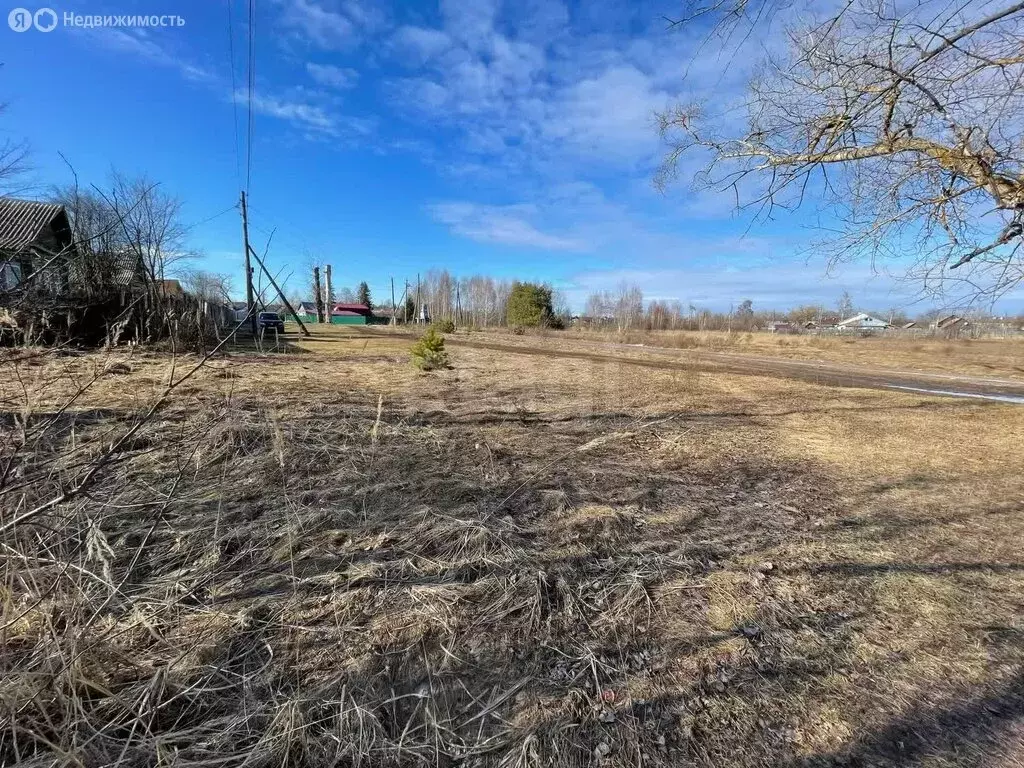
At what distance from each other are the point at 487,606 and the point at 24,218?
29229 mm

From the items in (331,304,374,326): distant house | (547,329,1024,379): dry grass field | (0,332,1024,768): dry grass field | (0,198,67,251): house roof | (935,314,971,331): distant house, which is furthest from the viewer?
(331,304,374,326): distant house

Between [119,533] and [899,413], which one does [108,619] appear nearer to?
[119,533]

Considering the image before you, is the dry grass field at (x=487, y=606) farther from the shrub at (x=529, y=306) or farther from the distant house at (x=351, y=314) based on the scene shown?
the distant house at (x=351, y=314)

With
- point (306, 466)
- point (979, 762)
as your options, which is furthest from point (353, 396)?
point (979, 762)

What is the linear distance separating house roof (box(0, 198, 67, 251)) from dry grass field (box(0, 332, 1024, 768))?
74.1ft

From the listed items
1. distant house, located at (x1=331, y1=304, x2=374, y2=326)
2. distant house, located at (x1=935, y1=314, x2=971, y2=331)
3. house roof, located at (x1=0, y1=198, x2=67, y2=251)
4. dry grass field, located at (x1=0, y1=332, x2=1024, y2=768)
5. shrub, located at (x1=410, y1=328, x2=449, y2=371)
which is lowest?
dry grass field, located at (x1=0, y1=332, x2=1024, y2=768)

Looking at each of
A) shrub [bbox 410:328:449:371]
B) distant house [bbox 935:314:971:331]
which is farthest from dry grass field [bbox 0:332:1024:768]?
shrub [bbox 410:328:449:371]

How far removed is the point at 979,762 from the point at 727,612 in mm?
951

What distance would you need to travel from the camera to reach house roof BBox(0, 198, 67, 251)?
1889cm

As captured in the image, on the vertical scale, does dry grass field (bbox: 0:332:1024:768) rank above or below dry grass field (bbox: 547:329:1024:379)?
below

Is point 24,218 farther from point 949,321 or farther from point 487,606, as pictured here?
point 949,321

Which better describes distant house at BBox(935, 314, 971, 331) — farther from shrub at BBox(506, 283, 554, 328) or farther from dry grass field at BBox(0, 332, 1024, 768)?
shrub at BBox(506, 283, 554, 328)

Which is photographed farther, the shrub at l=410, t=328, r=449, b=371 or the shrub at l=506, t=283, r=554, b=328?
the shrub at l=506, t=283, r=554, b=328

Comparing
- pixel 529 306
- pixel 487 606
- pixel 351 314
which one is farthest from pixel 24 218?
pixel 351 314
